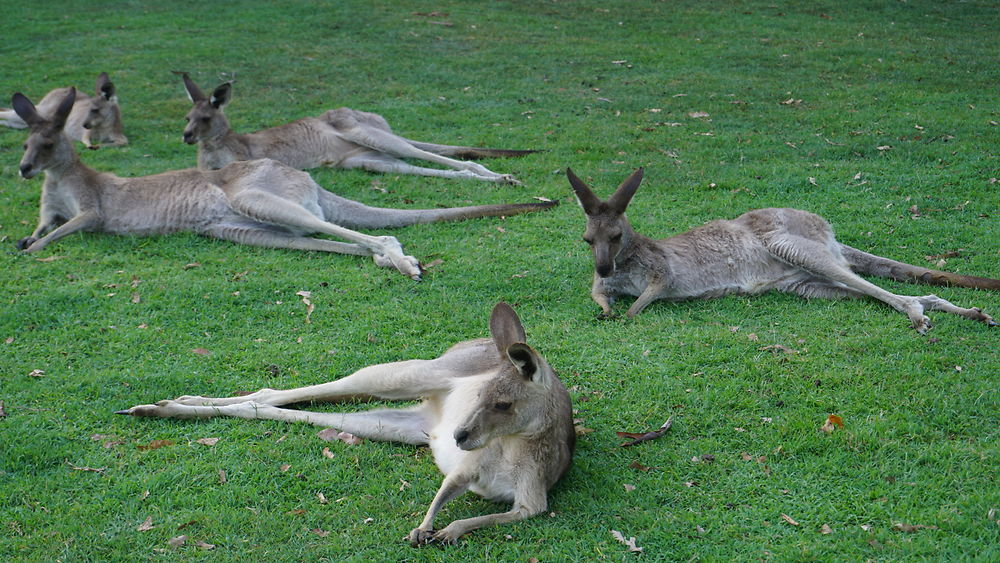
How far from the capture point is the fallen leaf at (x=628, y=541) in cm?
327

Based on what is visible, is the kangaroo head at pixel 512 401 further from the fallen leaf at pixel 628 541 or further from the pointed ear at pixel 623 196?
the pointed ear at pixel 623 196

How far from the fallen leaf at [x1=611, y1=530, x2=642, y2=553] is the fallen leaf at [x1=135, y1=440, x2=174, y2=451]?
206cm

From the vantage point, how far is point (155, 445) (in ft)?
13.3

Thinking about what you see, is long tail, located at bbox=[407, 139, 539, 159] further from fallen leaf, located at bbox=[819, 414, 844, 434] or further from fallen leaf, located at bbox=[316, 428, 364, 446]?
fallen leaf, located at bbox=[819, 414, 844, 434]

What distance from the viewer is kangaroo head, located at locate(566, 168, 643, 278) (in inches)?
221

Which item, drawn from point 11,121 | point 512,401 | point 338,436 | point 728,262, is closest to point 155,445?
point 338,436

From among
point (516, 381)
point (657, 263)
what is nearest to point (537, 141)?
point (657, 263)

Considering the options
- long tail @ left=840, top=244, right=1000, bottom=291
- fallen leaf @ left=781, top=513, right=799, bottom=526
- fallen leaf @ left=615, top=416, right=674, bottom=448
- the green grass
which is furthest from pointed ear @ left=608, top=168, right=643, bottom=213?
fallen leaf @ left=781, top=513, right=799, bottom=526

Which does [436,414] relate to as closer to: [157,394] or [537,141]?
[157,394]

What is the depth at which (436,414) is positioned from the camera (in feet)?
13.2

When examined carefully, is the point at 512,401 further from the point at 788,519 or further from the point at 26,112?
the point at 26,112

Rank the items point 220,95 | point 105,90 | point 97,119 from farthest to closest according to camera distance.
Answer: point 105,90 < point 97,119 < point 220,95

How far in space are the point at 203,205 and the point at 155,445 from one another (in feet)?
10.9

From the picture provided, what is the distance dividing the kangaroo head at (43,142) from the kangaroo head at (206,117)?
119 centimetres
